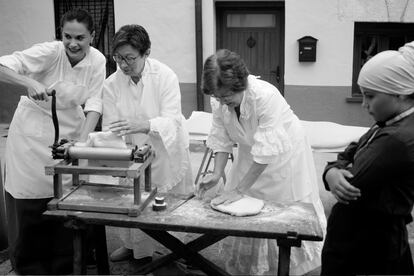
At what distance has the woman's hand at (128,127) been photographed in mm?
2863

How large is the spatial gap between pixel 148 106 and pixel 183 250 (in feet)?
3.03

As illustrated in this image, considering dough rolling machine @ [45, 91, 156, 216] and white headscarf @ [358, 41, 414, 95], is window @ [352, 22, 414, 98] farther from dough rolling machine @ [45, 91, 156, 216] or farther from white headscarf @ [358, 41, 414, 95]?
white headscarf @ [358, 41, 414, 95]

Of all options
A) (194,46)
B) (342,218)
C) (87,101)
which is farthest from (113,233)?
(194,46)

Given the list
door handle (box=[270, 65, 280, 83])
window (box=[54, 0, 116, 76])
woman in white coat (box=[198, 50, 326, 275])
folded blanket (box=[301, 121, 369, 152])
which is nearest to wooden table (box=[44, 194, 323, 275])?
woman in white coat (box=[198, 50, 326, 275])

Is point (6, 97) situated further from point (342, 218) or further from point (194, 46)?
point (342, 218)

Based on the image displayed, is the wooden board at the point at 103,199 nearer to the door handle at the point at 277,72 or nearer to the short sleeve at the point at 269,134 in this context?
the short sleeve at the point at 269,134

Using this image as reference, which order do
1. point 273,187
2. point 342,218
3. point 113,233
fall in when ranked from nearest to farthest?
point 342,218 → point 273,187 → point 113,233

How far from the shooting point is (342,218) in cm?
228

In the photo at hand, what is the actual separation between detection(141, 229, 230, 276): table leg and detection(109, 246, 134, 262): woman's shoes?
902 millimetres

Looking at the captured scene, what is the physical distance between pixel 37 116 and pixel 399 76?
217cm

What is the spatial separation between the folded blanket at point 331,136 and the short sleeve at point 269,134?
1.47 metres

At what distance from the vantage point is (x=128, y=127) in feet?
9.59

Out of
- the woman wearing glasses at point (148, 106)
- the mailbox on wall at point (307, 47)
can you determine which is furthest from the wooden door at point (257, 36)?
the woman wearing glasses at point (148, 106)

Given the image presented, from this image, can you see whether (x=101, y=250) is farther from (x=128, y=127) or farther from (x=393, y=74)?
(x=393, y=74)
